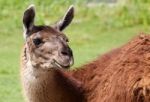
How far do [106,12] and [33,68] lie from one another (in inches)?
485

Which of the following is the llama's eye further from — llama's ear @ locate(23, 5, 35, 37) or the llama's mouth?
the llama's mouth

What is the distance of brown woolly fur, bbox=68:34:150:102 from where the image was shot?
6.16 meters

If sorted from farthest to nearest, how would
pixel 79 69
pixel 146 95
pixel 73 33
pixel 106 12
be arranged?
pixel 106 12
pixel 73 33
pixel 79 69
pixel 146 95

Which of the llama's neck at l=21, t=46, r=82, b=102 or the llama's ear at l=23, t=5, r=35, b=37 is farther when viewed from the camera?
the llama's ear at l=23, t=5, r=35, b=37

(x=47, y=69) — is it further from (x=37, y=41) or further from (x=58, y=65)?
(x=37, y=41)

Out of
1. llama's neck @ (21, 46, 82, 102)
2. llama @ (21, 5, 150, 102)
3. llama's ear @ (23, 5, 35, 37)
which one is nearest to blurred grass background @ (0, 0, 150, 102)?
llama's ear @ (23, 5, 35, 37)

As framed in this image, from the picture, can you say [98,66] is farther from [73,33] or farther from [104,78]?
[73,33]

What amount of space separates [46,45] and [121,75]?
78 cm

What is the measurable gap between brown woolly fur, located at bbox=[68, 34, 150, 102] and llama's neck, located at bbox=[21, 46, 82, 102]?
0.48 ft

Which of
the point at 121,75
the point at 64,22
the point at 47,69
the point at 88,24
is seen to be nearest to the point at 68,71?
the point at 47,69

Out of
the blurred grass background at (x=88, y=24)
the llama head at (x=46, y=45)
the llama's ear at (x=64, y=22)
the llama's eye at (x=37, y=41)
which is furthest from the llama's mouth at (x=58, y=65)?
the blurred grass background at (x=88, y=24)

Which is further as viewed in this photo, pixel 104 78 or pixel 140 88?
pixel 104 78

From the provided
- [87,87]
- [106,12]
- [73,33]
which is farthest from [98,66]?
[106,12]

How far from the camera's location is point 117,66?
6500mm
